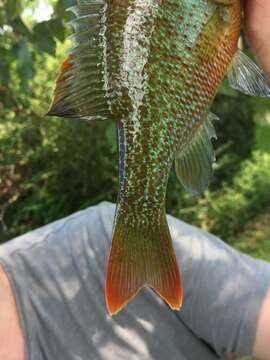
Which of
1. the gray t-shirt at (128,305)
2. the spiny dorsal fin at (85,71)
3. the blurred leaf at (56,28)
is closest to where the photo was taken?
the spiny dorsal fin at (85,71)

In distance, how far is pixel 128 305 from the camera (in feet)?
5.70

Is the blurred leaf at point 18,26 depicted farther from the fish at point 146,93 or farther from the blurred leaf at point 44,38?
the fish at point 146,93

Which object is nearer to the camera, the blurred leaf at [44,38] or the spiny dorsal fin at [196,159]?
the spiny dorsal fin at [196,159]

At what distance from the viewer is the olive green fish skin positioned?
3.16ft

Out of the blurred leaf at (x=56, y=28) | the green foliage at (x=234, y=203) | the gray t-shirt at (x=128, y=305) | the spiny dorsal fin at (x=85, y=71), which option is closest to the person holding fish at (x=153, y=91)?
the spiny dorsal fin at (x=85, y=71)

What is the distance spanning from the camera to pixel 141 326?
68.1 inches

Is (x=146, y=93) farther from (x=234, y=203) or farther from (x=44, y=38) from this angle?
(x=234, y=203)

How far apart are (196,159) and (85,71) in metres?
0.24

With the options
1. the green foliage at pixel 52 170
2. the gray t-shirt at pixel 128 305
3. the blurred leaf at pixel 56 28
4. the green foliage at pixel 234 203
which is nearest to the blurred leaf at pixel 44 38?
the blurred leaf at pixel 56 28

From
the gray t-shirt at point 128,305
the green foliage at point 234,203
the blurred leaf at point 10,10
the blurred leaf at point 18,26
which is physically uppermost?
the blurred leaf at point 10,10

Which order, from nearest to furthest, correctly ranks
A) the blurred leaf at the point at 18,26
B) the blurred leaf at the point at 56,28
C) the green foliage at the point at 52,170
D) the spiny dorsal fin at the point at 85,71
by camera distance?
1. the spiny dorsal fin at the point at 85,71
2. the blurred leaf at the point at 56,28
3. the blurred leaf at the point at 18,26
4. the green foliage at the point at 52,170

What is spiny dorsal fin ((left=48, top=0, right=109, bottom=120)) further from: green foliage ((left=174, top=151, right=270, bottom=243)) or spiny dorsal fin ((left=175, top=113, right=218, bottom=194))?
green foliage ((left=174, top=151, right=270, bottom=243))

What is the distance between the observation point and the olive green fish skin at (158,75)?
962mm

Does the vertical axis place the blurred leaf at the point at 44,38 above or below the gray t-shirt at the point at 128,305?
above
